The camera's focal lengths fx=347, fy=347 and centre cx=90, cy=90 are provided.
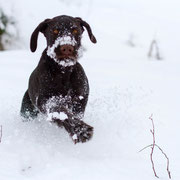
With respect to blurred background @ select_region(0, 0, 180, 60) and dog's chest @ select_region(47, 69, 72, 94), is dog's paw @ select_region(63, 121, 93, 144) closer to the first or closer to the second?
dog's chest @ select_region(47, 69, 72, 94)

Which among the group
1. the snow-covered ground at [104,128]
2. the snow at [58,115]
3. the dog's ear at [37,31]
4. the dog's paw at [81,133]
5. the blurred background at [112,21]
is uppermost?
the dog's ear at [37,31]

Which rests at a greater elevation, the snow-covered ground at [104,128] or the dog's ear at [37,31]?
the dog's ear at [37,31]

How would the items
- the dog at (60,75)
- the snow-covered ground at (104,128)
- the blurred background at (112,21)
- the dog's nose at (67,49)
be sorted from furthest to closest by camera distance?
the blurred background at (112,21)
the dog at (60,75)
the dog's nose at (67,49)
the snow-covered ground at (104,128)

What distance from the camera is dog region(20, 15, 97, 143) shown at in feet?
11.8

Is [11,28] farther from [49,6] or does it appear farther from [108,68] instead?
[108,68]

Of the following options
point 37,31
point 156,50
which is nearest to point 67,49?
point 37,31

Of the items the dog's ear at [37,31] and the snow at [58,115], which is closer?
the snow at [58,115]

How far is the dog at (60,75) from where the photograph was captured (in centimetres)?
361

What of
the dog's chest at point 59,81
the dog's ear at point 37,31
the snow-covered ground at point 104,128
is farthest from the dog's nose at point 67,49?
the snow-covered ground at point 104,128

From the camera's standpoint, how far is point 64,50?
3541 millimetres

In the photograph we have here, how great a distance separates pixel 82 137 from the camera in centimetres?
327

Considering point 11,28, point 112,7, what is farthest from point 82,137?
point 112,7

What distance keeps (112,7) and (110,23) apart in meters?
3.08

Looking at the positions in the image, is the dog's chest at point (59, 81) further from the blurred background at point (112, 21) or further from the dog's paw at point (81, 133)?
the blurred background at point (112, 21)
